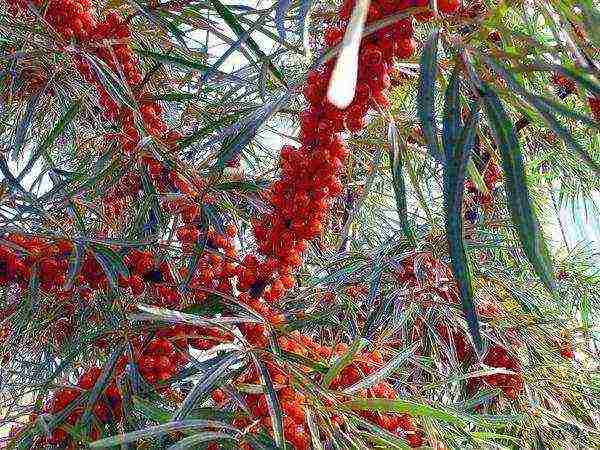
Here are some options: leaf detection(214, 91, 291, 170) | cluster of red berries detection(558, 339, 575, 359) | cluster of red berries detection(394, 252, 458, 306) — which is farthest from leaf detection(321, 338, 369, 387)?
cluster of red berries detection(558, 339, 575, 359)

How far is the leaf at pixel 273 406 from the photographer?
0.60 metres

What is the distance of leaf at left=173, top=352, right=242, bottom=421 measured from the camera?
622mm

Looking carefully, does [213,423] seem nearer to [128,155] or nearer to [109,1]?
[128,155]

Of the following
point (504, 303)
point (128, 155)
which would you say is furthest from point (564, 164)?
point (128, 155)

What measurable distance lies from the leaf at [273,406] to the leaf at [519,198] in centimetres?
29

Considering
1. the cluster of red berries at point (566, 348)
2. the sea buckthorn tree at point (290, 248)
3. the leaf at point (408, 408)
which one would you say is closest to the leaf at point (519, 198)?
the sea buckthorn tree at point (290, 248)

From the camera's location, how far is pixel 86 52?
2.59 ft

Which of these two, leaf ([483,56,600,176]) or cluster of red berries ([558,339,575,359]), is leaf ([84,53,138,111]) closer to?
leaf ([483,56,600,176])

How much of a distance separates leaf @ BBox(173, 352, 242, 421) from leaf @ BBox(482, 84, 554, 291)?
351 millimetres

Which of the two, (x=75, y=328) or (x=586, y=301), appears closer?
(x=75, y=328)

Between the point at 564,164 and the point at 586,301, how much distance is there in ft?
1.13

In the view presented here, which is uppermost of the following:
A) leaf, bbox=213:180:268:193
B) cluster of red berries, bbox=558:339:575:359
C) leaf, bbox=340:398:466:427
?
leaf, bbox=213:180:268:193

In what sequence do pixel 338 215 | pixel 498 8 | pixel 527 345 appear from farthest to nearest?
1. pixel 338 215
2. pixel 527 345
3. pixel 498 8

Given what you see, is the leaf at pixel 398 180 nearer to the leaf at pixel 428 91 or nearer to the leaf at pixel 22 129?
the leaf at pixel 428 91
